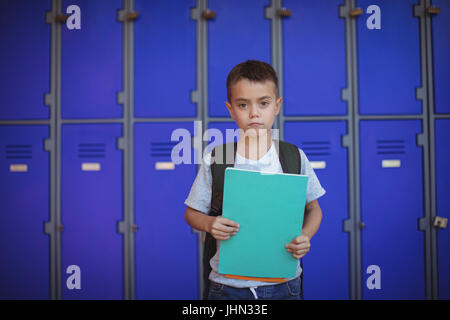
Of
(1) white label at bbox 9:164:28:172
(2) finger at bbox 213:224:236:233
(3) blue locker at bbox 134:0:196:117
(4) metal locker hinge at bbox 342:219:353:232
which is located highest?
(3) blue locker at bbox 134:0:196:117

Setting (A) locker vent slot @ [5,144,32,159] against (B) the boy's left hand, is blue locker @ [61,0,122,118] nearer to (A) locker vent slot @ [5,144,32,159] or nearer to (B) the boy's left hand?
(A) locker vent slot @ [5,144,32,159]

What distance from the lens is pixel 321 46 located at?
238cm

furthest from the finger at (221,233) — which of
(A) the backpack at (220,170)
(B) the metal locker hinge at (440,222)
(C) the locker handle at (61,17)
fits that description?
(C) the locker handle at (61,17)

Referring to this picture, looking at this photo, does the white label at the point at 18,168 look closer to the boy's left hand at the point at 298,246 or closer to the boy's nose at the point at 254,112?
the boy's nose at the point at 254,112

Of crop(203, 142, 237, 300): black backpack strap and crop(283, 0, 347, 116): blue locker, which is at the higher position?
crop(283, 0, 347, 116): blue locker

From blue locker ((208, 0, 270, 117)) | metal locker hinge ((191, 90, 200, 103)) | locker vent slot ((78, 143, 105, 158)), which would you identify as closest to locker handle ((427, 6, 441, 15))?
blue locker ((208, 0, 270, 117))

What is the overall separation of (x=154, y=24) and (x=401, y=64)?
1.84m

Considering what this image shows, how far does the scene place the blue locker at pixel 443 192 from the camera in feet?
7.72

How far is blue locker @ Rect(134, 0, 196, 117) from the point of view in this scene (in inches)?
92.9

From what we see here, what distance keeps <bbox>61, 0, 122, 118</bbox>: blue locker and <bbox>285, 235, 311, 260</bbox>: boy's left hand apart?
187 centimetres

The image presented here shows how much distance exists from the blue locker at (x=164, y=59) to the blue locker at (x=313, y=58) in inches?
27.7

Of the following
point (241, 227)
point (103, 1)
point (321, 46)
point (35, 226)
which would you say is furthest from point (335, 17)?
point (35, 226)

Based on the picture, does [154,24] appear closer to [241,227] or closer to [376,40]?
[376,40]

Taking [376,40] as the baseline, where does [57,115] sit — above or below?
below
